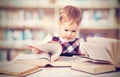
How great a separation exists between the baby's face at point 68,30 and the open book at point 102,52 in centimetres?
11

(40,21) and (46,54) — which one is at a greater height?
(40,21)

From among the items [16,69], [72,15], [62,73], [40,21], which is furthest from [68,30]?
[16,69]

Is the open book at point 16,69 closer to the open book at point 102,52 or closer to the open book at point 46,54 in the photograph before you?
the open book at point 46,54

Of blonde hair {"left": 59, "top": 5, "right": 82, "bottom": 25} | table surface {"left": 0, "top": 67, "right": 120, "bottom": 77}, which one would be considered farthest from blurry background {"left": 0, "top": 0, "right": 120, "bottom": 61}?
table surface {"left": 0, "top": 67, "right": 120, "bottom": 77}

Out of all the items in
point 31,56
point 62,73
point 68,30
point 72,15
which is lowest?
point 62,73

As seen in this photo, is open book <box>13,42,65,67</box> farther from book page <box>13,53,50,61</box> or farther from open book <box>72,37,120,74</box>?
open book <box>72,37,120,74</box>

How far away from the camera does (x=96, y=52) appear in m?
2.60

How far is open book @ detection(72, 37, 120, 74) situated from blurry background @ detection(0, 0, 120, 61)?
0.05 m

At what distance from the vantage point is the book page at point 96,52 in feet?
8.52

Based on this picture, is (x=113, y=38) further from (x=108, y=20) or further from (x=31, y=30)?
(x=31, y=30)

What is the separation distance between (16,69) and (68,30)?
50 cm

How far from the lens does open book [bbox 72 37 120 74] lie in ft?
8.52

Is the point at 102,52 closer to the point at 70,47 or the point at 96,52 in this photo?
the point at 96,52

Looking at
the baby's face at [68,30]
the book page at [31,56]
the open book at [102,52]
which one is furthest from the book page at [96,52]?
the book page at [31,56]
